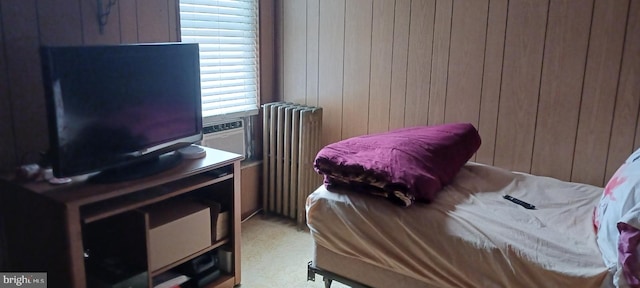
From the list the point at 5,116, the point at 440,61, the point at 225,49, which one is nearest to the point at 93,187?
the point at 5,116

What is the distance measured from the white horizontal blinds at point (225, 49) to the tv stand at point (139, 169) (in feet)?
2.49

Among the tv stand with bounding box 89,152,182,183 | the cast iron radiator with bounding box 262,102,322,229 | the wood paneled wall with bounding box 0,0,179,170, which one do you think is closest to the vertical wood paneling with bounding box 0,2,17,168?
the wood paneled wall with bounding box 0,0,179,170

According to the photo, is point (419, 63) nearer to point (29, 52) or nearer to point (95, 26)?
point (95, 26)

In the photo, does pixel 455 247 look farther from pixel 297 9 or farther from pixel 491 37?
pixel 297 9

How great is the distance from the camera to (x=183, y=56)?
2.06 meters

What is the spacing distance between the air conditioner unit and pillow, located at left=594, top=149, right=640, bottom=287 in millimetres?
2009

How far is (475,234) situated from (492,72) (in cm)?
110

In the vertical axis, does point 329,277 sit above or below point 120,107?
below

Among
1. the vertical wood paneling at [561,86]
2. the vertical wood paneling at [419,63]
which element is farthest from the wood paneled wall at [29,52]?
the vertical wood paneling at [561,86]

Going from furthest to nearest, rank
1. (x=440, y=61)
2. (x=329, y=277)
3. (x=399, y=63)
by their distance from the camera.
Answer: (x=399, y=63)
(x=440, y=61)
(x=329, y=277)

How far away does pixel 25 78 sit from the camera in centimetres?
191

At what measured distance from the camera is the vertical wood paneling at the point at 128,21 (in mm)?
2203

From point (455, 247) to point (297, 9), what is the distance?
1.97 meters

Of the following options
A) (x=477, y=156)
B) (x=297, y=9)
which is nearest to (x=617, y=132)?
(x=477, y=156)
